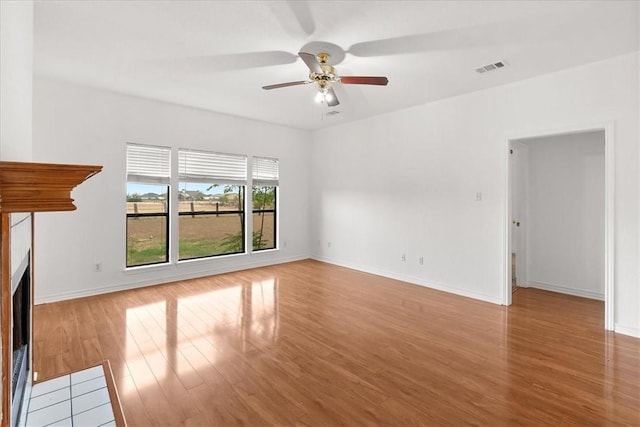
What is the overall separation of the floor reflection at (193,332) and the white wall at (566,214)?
4.20 m

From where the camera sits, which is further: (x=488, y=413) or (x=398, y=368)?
(x=398, y=368)

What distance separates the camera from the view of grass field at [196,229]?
500cm

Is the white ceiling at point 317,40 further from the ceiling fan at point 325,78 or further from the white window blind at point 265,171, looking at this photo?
the white window blind at point 265,171

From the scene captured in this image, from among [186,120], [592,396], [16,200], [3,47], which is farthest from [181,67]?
[592,396]

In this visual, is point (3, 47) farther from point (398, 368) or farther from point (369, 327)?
point (369, 327)

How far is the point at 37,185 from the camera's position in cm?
100

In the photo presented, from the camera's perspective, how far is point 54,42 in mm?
2990

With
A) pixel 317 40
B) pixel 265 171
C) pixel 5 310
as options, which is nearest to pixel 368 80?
pixel 317 40

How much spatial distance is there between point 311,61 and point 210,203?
13.5ft

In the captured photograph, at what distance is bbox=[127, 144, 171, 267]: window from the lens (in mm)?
4746

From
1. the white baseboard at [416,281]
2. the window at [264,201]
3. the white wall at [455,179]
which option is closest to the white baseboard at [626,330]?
the white wall at [455,179]

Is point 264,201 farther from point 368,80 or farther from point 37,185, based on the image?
point 37,185

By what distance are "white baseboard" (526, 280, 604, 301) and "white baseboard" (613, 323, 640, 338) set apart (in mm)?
1204

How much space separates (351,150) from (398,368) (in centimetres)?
447
